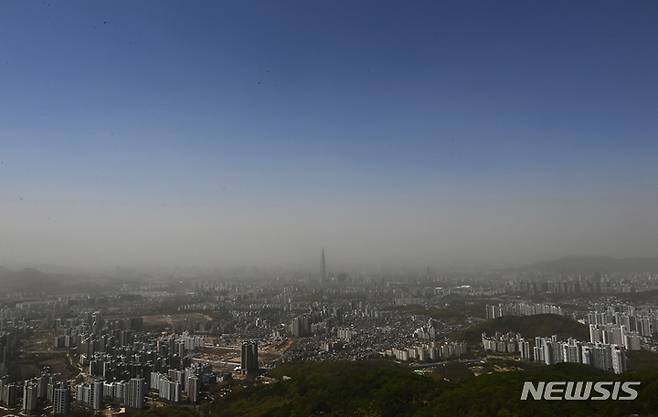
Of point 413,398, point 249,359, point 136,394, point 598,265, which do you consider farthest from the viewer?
point 598,265

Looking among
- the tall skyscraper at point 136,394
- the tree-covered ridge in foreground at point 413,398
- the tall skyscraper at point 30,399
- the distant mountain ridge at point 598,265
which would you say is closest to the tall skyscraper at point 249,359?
the tree-covered ridge in foreground at point 413,398

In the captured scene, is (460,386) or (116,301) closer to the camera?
(460,386)

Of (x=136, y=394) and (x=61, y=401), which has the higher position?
(x=61, y=401)

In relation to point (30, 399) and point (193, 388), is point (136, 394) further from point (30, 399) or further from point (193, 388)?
point (30, 399)

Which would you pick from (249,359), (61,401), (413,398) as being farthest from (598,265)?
(61,401)

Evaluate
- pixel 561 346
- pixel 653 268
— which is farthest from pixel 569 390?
pixel 653 268

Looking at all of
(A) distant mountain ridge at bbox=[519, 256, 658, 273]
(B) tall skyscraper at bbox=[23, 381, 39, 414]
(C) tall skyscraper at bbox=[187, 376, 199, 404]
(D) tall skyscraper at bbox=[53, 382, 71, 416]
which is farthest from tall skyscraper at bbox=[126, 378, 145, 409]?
(A) distant mountain ridge at bbox=[519, 256, 658, 273]

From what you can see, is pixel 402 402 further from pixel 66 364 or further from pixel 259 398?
pixel 66 364
